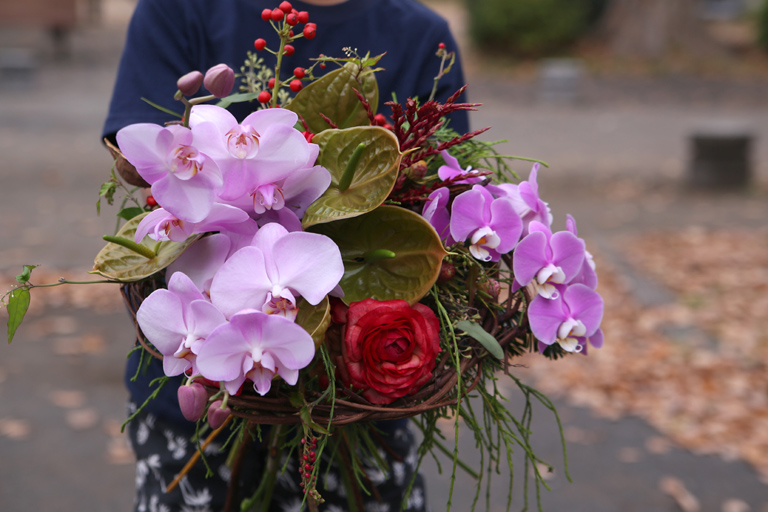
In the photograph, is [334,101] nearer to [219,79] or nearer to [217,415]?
[219,79]

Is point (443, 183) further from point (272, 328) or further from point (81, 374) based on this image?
point (81, 374)

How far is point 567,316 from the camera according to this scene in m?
1.07

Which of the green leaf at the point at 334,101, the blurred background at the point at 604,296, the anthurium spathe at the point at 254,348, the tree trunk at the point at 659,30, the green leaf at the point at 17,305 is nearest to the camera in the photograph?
the anthurium spathe at the point at 254,348

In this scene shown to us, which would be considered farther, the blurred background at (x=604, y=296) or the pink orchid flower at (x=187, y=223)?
the blurred background at (x=604, y=296)

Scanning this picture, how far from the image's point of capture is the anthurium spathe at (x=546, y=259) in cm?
104

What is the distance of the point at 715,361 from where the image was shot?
4203 millimetres

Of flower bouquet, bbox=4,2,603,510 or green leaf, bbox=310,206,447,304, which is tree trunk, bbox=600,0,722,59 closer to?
flower bouquet, bbox=4,2,603,510

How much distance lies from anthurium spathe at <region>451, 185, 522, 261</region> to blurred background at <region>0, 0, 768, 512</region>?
21cm

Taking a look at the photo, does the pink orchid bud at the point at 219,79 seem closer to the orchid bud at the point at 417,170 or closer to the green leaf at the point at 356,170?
the green leaf at the point at 356,170

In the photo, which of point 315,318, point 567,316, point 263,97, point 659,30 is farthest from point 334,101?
point 659,30

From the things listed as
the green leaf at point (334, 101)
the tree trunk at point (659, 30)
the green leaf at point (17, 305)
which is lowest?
the tree trunk at point (659, 30)

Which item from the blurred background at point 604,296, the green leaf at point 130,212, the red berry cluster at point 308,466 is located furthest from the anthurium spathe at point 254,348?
the blurred background at point 604,296

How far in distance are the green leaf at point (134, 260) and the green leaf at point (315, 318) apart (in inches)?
6.8

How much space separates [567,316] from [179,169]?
581 millimetres
